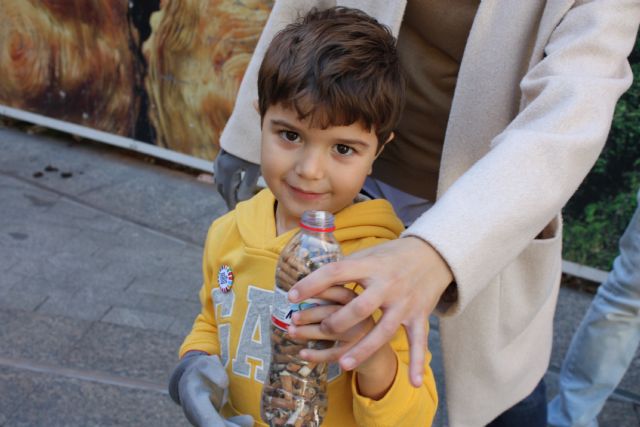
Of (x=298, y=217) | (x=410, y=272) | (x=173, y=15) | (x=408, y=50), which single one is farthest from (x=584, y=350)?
(x=173, y=15)

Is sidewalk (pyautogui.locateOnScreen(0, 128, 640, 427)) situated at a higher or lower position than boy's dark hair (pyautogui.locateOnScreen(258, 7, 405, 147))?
lower

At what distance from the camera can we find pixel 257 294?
63.2 inches

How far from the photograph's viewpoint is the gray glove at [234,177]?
7.47ft

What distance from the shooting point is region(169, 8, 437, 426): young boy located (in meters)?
1.47

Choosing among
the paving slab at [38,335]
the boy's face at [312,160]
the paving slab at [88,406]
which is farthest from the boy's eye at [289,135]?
the paving slab at [38,335]

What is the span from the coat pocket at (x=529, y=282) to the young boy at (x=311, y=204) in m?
0.31

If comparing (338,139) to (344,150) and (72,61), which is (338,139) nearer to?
(344,150)

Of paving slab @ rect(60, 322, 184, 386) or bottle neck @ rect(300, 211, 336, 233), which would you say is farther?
paving slab @ rect(60, 322, 184, 386)

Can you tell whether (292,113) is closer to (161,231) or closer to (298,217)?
(298,217)

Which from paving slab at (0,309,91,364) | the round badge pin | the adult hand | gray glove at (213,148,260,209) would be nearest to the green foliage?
gray glove at (213,148,260,209)

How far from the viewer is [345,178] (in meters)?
1.53

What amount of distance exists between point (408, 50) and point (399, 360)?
908 mm

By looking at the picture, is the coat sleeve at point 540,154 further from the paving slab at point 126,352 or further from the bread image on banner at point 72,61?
the bread image on banner at point 72,61

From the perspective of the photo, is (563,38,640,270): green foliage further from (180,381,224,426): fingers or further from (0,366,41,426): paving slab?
(180,381,224,426): fingers
